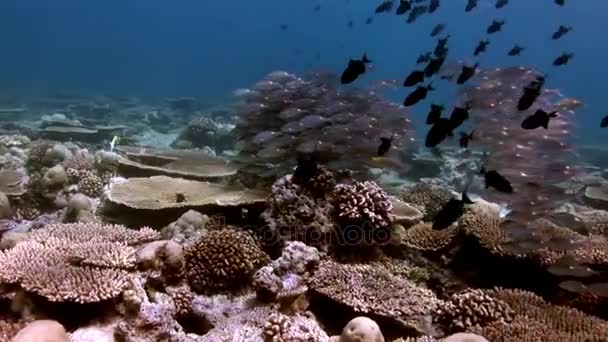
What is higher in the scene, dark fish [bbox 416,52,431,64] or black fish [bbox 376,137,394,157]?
dark fish [bbox 416,52,431,64]

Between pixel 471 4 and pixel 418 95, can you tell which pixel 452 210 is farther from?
pixel 471 4

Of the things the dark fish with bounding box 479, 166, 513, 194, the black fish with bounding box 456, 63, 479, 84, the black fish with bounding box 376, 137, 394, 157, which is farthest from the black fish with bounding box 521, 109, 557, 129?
the black fish with bounding box 456, 63, 479, 84

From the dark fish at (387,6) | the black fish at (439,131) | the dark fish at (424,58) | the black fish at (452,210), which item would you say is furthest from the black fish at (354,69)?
the dark fish at (387,6)

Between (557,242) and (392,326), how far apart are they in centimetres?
293

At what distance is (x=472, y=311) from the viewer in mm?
5320

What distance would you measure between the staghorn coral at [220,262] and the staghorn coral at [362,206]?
1.40 metres

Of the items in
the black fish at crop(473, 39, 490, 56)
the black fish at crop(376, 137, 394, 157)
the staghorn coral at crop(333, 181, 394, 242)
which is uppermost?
the black fish at crop(473, 39, 490, 56)

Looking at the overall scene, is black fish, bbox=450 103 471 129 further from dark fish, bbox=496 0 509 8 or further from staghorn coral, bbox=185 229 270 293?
dark fish, bbox=496 0 509 8

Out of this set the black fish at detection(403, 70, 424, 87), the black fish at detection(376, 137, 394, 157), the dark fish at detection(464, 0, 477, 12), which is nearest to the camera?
the black fish at detection(376, 137, 394, 157)

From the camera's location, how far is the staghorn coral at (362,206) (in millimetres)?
6383

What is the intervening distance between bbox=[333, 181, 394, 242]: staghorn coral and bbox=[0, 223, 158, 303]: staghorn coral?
2764 mm

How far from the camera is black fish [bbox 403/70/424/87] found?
26.4 ft

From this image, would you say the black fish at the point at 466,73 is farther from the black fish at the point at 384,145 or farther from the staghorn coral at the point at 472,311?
the staghorn coral at the point at 472,311

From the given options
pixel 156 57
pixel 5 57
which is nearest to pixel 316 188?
pixel 5 57
